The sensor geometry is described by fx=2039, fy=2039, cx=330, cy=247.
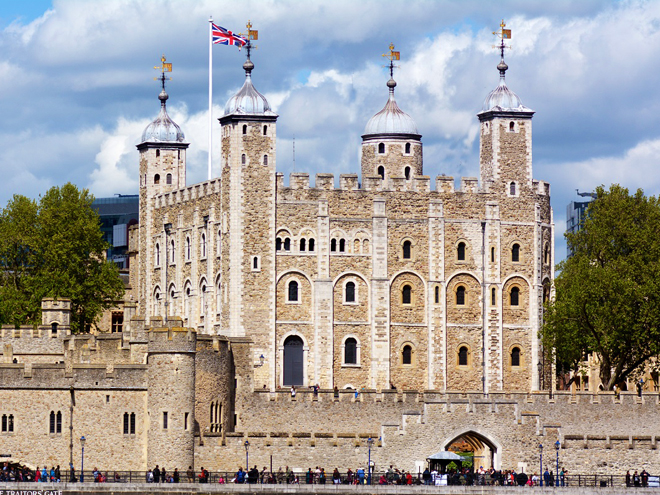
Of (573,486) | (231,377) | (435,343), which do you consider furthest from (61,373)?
(435,343)

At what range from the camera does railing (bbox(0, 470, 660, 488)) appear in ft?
289

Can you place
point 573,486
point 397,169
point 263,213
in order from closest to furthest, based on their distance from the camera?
point 573,486, point 263,213, point 397,169

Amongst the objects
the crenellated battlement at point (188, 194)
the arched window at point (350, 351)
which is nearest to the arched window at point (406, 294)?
the arched window at point (350, 351)

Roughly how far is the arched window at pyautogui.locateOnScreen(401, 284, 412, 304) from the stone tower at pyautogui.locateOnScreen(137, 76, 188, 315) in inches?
746

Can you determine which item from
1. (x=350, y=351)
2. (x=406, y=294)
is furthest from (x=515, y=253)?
(x=350, y=351)

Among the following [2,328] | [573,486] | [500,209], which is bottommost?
[573,486]

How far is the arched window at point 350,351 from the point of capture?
385ft

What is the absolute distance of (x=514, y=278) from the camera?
120 meters

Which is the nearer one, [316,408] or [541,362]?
[316,408]

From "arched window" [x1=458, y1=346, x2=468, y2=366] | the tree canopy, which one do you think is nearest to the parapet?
"arched window" [x1=458, y1=346, x2=468, y2=366]

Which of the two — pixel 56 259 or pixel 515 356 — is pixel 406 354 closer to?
pixel 515 356

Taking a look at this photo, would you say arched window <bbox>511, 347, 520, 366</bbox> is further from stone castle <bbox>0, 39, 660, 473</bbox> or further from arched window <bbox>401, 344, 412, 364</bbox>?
arched window <bbox>401, 344, 412, 364</bbox>

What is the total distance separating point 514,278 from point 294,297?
13.5 metres

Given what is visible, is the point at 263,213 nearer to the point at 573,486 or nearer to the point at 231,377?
the point at 231,377
